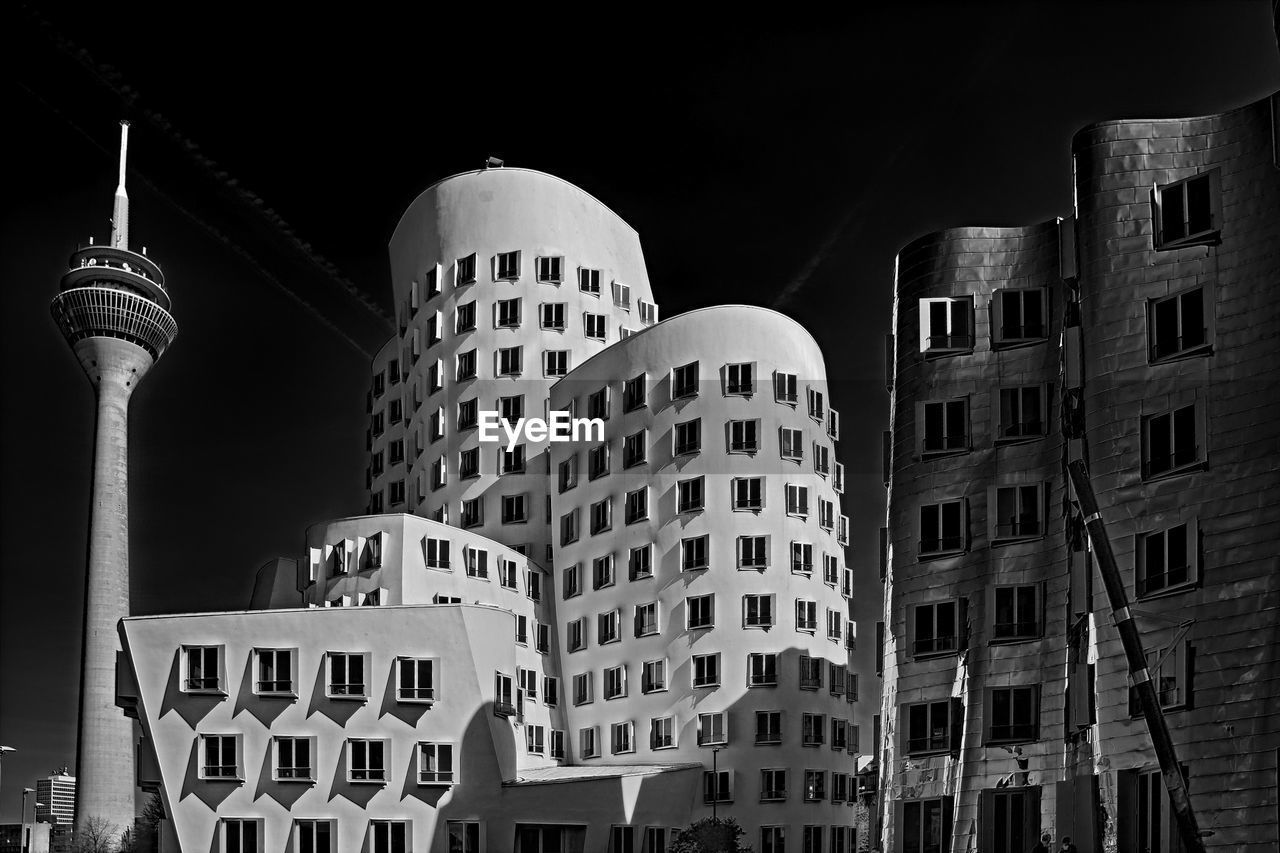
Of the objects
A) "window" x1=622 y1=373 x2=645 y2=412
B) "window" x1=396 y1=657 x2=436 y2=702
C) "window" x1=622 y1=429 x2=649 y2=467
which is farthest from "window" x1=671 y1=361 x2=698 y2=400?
"window" x1=396 y1=657 x2=436 y2=702

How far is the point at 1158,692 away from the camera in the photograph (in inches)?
1357

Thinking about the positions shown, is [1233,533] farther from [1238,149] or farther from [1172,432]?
[1238,149]

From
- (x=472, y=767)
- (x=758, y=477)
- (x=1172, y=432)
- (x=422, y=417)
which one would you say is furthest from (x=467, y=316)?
(x=1172, y=432)

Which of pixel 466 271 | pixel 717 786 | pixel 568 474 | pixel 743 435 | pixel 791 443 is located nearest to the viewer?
pixel 717 786

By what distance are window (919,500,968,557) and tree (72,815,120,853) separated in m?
65.7

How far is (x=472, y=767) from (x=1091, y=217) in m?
38.8

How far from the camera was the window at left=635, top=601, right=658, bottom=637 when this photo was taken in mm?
75188

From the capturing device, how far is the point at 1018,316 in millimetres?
42625

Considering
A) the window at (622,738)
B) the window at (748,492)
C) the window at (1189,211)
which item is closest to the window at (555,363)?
the window at (748,492)

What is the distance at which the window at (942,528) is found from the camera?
42.7 metres

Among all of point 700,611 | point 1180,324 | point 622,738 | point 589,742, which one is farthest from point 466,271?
point 1180,324

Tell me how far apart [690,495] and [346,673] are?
18.2 m

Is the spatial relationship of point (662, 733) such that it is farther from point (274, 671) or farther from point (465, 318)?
point (465, 318)

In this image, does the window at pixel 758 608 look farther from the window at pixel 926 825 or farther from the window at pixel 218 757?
the window at pixel 926 825
